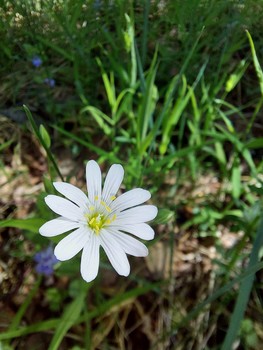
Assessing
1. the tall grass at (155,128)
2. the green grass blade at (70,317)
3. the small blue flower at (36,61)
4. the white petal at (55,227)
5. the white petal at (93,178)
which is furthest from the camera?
the small blue flower at (36,61)

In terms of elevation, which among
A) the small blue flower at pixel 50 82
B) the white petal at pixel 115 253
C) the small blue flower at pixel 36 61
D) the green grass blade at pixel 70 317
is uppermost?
the small blue flower at pixel 36 61

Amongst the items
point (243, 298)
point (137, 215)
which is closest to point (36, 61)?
point (137, 215)

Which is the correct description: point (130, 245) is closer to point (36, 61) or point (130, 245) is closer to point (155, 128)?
point (155, 128)

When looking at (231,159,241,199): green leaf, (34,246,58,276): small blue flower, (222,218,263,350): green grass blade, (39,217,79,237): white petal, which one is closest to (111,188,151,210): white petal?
(39,217,79,237): white petal

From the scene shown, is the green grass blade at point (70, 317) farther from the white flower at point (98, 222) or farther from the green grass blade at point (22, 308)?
the white flower at point (98, 222)

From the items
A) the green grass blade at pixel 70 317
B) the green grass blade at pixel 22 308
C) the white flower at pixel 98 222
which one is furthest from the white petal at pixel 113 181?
the green grass blade at pixel 22 308

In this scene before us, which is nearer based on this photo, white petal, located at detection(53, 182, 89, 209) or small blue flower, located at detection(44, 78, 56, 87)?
white petal, located at detection(53, 182, 89, 209)

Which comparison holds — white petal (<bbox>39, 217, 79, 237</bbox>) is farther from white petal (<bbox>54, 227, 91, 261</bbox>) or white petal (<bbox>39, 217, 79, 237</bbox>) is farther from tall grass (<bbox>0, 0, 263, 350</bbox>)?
tall grass (<bbox>0, 0, 263, 350</bbox>)
